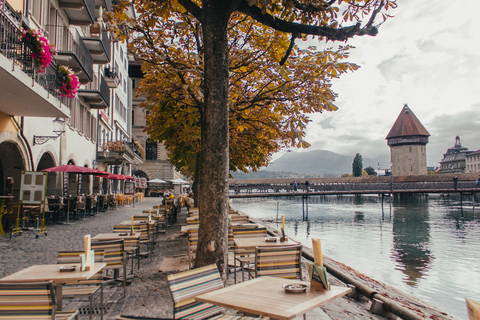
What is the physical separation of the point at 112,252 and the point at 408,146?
97.7 meters

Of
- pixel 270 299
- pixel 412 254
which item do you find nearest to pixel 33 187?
pixel 270 299

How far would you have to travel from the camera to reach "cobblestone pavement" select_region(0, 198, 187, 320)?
206 inches

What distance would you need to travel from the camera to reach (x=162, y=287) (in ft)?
20.7

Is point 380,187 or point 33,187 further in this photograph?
point 380,187

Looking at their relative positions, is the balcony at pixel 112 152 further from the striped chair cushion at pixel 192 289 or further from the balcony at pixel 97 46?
the striped chair cushion at pixel 192 289

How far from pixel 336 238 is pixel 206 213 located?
18.5 metres

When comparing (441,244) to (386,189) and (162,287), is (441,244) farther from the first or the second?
(386,189)

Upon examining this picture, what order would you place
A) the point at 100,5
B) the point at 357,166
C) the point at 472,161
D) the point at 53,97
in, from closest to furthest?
1. the point at 53,97
2. the point at 100,5
3. the point at 357,166
4. the point at 472,161

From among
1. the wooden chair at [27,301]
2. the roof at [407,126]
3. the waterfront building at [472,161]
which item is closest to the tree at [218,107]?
the wooden chair at [27,301]

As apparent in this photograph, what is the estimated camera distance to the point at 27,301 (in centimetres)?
305

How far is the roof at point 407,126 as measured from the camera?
306 ft

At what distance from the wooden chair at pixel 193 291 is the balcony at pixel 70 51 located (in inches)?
603

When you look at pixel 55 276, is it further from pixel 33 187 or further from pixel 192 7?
pixel 33 187

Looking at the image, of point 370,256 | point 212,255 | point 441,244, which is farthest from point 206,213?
point 441,244
